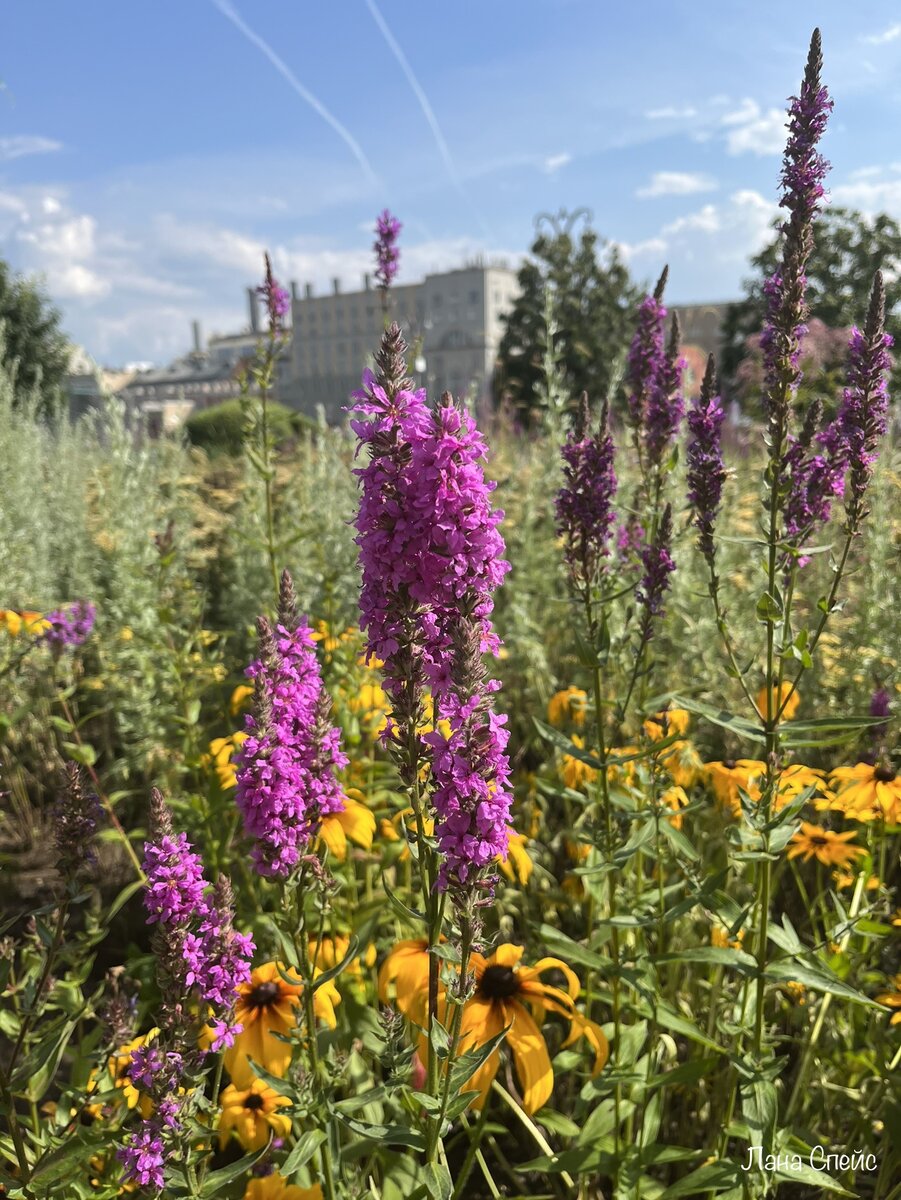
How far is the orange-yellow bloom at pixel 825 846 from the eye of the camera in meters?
2.83

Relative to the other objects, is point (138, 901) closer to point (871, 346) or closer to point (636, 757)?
point (636, 757)

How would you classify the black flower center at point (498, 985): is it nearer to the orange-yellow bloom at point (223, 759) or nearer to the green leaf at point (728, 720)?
the green leaf at point (728, 720)

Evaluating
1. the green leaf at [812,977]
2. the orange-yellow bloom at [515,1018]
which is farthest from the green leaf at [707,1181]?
the green leaf at [812,977]

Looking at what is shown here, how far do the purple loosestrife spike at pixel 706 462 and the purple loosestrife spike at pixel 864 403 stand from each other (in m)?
0.35

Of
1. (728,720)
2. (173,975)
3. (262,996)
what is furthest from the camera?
(262,996)

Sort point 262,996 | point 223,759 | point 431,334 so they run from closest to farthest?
1. point 262,996
2. point 223,759
3. point 431,334

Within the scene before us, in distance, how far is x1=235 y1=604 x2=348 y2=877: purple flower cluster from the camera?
1718 millimetres

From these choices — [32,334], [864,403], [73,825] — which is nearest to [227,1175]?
[73,825]

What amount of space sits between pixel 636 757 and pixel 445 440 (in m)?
1.19

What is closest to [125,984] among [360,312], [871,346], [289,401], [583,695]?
[583,695]

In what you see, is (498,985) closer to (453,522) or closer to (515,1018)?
(515,1018)

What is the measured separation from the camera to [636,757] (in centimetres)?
215

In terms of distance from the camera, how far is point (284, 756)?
176 centimetres

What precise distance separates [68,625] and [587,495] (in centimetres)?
284
